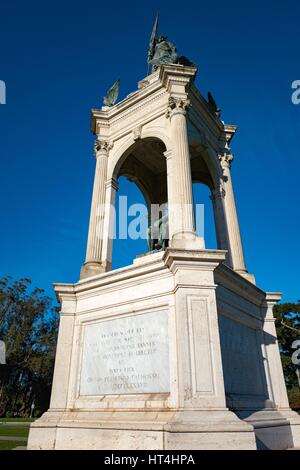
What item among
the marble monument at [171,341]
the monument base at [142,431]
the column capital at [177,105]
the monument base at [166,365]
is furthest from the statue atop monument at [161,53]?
the monument base at [142,431]

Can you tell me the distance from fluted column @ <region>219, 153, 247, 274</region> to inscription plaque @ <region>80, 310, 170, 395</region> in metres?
3.59

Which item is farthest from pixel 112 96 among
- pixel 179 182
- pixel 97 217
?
pixel 179 182

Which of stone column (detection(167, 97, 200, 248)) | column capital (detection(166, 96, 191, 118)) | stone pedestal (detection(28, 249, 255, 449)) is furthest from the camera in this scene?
column capital (detection(166, 96, 191, 118))

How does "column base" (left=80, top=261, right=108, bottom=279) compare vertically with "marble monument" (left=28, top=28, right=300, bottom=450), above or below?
above

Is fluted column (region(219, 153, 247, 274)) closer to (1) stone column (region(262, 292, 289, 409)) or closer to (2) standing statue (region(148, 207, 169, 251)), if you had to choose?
(1) stone column (region(262, 292, 289, 409))

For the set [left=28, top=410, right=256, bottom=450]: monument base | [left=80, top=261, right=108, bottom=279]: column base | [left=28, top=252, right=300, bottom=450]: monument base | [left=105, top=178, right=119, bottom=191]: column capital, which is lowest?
[left=28, top=410, right=256, bottom=450]: monument base

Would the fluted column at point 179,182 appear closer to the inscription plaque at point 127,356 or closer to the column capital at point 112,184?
the inscription plaque at point 127,356

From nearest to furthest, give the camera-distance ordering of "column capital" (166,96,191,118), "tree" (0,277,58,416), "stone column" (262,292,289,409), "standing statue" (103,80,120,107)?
"stone column" (262,292,289,409) < "column capital" (166,96,191,118) < "standing statue" (103,80,120,107) < "tree" (0,277,58,416)

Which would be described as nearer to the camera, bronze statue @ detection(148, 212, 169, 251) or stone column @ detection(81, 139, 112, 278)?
stone column @ detection(81, 139, 112, 278)

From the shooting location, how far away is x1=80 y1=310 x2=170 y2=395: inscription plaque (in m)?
6.38

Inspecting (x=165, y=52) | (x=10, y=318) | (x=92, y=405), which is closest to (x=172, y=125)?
(x=165, y=52)

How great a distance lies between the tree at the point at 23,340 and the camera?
1788 inches

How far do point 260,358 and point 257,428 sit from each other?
2.13 metres

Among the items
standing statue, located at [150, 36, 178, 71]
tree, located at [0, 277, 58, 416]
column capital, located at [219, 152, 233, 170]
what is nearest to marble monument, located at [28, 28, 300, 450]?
column capital, located at [219, 152, 233, 170]
